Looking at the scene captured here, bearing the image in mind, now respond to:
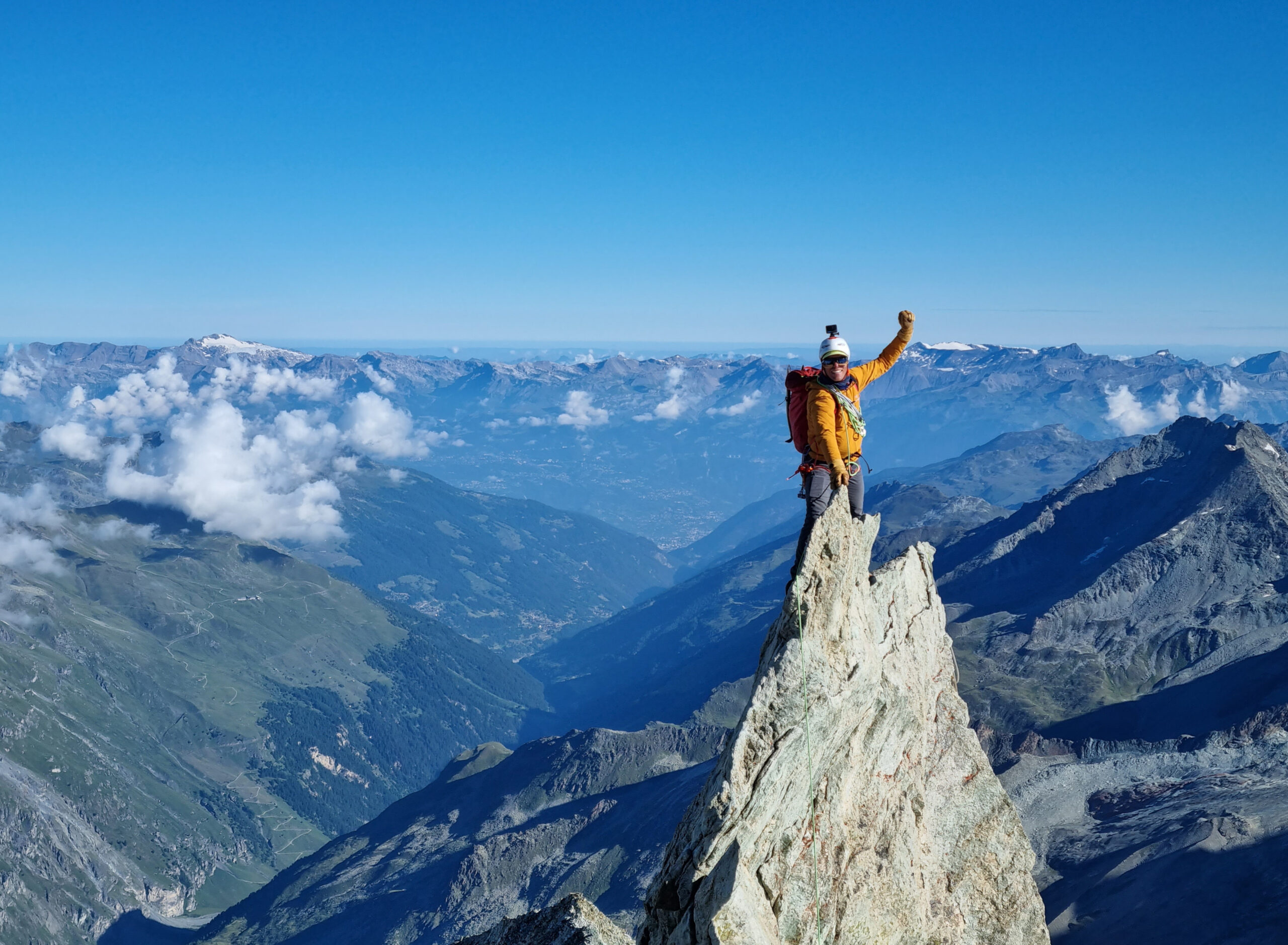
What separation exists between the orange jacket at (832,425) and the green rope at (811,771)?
3.77 m

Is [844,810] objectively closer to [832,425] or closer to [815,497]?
[815,497]

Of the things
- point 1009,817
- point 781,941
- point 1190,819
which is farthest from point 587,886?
point 781,941

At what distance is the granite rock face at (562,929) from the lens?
26344mm

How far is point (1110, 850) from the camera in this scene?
11925cm

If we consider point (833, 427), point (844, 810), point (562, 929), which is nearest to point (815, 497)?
point (833, 427)

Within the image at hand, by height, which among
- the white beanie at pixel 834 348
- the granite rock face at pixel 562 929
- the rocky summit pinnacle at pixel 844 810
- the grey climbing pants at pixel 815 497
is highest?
the white beanie at pixel 834 348

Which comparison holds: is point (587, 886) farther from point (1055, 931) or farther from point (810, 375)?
point (810, 375)

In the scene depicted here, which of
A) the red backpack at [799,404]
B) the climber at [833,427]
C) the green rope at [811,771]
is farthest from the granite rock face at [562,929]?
the red backpack at [799,404]

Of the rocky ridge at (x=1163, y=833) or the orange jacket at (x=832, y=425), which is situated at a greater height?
the orange jacket at (x=832, y=425)

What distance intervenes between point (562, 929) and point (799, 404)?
18.7 meters

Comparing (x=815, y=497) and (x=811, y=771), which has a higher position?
(x=815, y=497)

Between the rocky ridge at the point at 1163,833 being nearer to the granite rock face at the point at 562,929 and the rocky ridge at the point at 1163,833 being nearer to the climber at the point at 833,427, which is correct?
the granite rock face at the point at 562,929

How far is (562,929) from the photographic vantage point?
2706 centimetres

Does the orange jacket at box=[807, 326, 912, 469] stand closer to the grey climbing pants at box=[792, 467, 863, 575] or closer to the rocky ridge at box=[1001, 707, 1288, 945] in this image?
the grey climbing pants at box=[792, 467, 863, 575]
